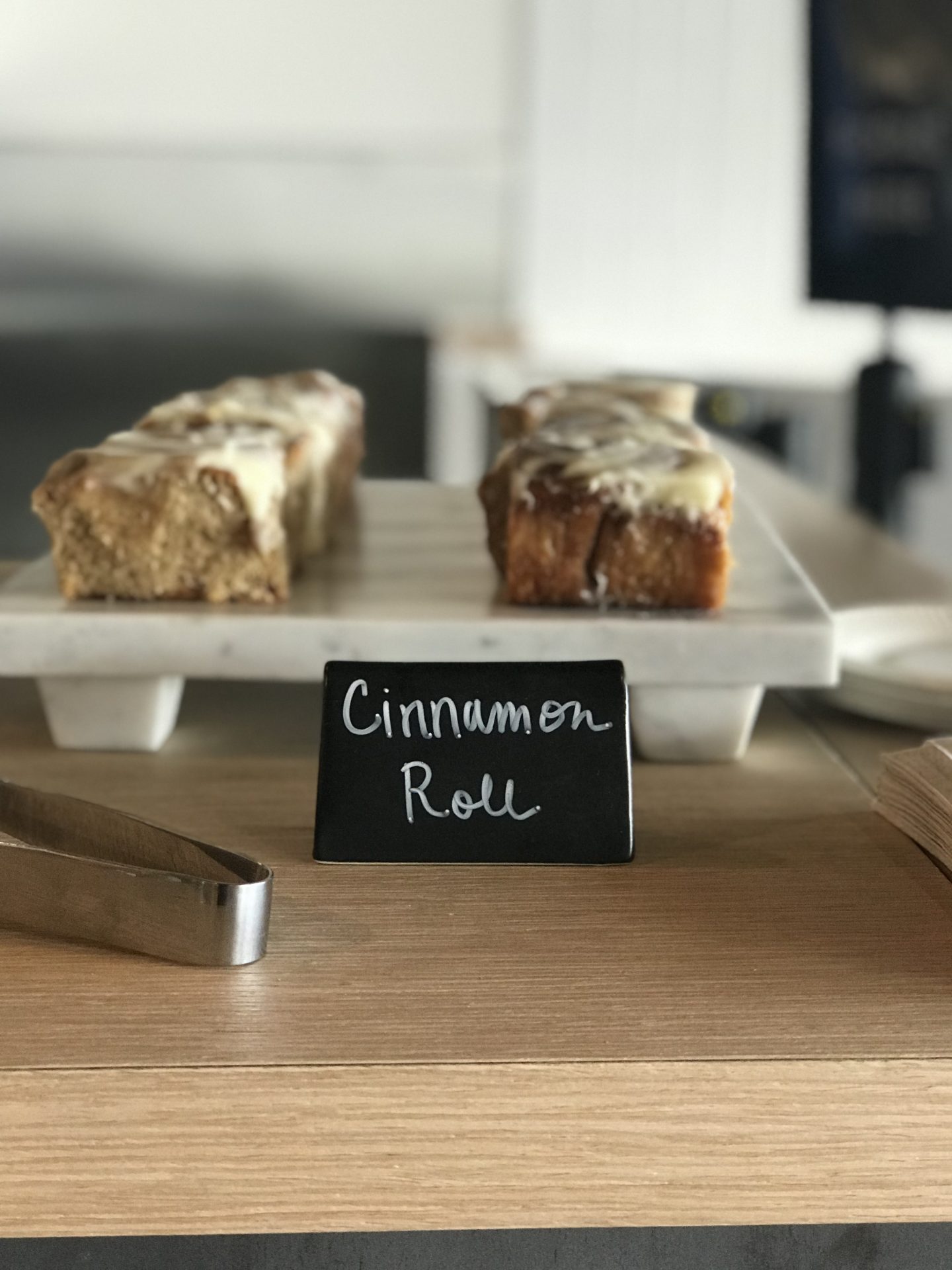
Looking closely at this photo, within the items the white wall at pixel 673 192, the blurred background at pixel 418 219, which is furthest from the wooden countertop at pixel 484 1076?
the white wall at pixel 673 192

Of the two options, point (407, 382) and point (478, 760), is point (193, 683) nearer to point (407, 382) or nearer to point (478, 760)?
point (478, 760)

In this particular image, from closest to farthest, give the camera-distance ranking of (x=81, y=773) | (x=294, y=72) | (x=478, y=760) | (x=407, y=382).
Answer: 1. (x=478, y=760)
2. (x=81, y=773)
3. (x=294, y=72)
4. (x=407, y=382)

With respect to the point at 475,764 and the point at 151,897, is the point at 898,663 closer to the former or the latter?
the point at 475,764

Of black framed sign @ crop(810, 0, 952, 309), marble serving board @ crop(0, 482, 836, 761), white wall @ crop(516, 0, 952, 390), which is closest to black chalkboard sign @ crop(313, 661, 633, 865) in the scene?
marble serving board @ crop(0, 482, 836, 761)

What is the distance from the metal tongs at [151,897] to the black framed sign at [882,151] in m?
1.37

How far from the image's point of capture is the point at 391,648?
0.79 metres

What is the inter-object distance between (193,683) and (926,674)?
494 millimetres

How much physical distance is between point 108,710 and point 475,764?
10.6 inches

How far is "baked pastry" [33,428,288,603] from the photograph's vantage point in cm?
82

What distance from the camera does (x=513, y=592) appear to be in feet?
2.76

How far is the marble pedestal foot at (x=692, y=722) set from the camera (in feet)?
2.60

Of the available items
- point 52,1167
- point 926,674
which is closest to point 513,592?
point 926,674

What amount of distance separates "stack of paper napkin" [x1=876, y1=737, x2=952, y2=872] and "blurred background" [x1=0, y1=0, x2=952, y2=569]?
2639 millimetres

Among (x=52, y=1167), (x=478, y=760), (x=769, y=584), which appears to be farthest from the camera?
(x=769, y=584)
